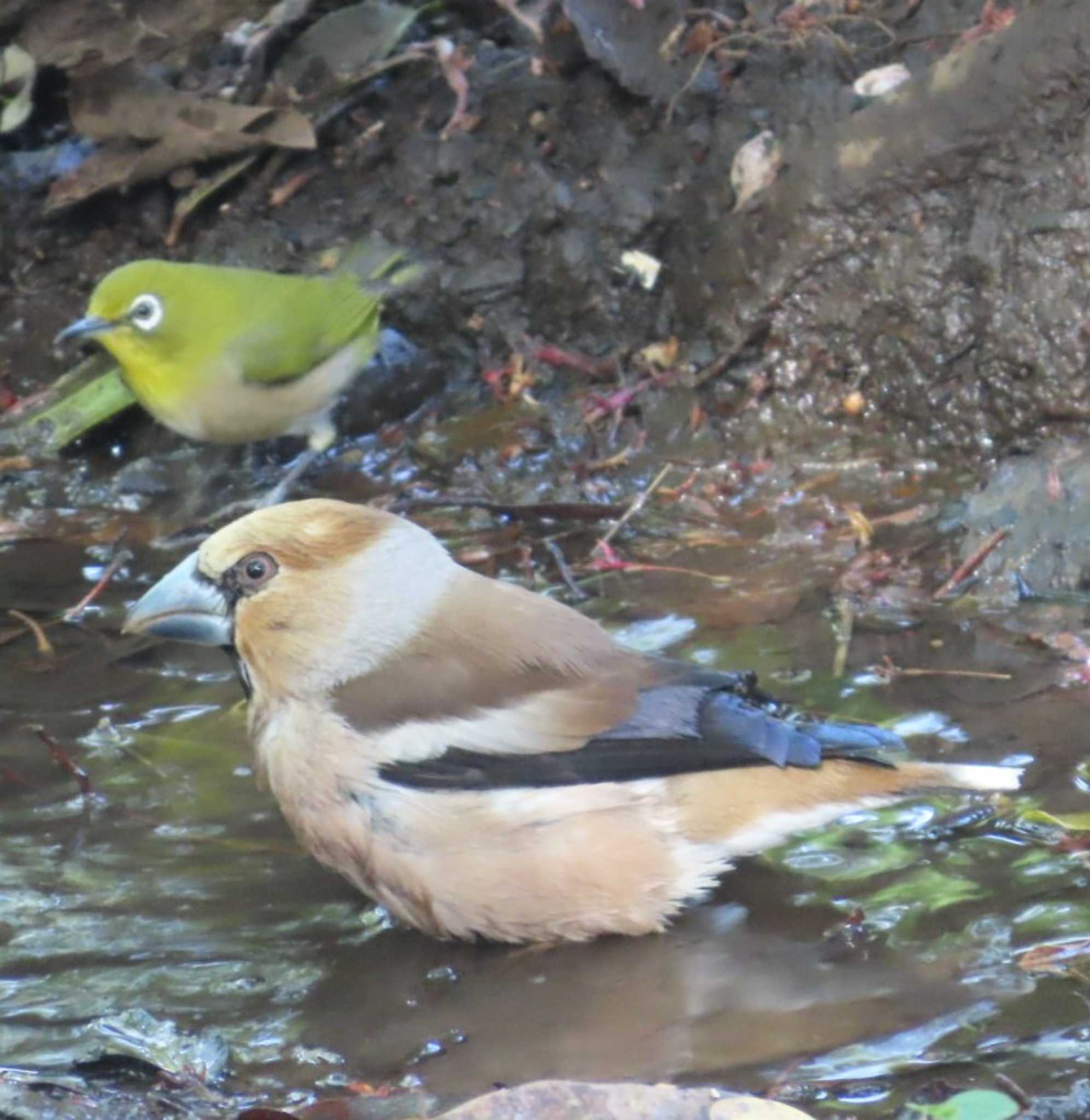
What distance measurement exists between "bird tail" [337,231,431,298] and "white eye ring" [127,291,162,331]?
2.95 ft

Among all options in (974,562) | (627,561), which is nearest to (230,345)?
(627,561)

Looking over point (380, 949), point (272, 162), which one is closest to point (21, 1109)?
point (380, 949)

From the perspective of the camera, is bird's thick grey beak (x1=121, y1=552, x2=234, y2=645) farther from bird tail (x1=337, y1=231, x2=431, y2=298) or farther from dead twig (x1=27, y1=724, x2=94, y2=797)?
bird tail (x1=337, y1=231, x2=431, y2=298)

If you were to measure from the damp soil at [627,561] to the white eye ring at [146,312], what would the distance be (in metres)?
0.62

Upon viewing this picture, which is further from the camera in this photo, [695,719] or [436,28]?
[436,28]

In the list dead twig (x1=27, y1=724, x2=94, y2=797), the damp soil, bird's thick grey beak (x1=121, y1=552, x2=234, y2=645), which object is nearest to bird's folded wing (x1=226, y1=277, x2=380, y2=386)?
the damp soil

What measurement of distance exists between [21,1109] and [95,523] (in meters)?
4.06

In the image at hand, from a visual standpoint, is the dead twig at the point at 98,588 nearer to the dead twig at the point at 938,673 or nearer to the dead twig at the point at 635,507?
the dead twig at the point at 635,507

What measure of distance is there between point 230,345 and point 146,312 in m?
0.39

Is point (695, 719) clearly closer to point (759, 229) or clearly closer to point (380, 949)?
point (380, 949)

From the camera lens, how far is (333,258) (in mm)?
8414

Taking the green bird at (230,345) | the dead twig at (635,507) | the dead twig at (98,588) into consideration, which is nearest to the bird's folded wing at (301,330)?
the green bird at (230,345)

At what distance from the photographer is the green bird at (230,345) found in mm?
7672

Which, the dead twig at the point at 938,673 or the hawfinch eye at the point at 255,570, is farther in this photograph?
the dead twig at the point at 938,673
